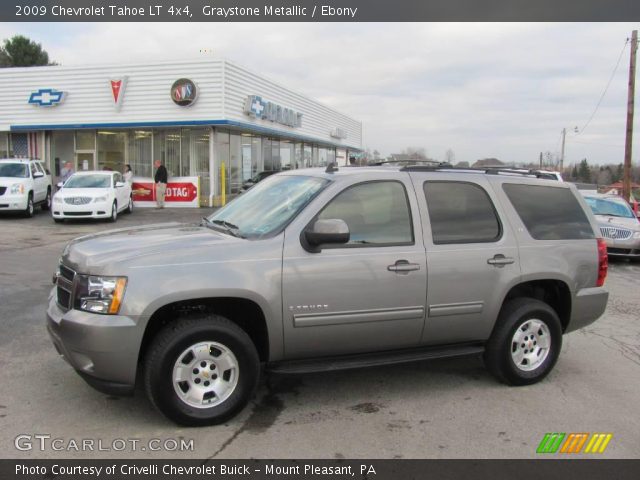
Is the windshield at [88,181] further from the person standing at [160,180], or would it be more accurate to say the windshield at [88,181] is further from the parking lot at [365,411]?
the parking lot at [365,411]

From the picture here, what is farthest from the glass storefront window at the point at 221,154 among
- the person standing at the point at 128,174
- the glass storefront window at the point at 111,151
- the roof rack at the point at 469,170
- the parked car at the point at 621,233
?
the roof rack at the point at 469,170

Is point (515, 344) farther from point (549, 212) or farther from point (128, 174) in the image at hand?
point (128, 174)

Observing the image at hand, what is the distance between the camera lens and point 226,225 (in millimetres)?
4680

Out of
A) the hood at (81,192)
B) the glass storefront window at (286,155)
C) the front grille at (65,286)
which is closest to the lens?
the front grille at (65,286)

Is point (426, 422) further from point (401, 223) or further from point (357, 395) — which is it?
point (401, 223)

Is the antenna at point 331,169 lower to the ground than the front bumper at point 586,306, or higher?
higher

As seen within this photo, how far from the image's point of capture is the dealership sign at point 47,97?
2317cm

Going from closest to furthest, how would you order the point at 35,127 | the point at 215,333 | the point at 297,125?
the point at 215,333
the point at 35,127
the point at 297,125

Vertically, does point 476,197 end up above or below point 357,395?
above

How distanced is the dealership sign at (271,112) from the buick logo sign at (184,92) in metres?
2.48

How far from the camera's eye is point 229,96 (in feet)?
71.8
